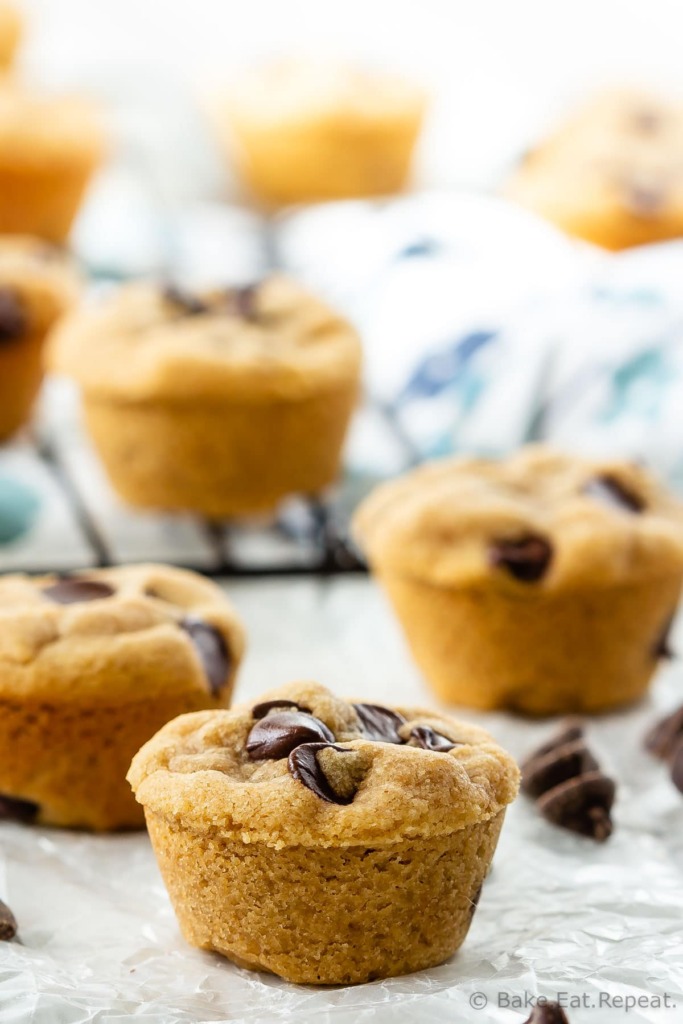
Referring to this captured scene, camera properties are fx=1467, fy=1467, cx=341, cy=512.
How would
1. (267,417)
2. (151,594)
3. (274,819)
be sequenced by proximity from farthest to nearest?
(267,417), (151,594), (274,819)

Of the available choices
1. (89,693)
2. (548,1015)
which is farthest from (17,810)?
(548,1015)

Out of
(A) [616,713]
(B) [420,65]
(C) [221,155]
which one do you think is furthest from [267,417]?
(B) [420,65]

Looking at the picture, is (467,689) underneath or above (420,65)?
underneath

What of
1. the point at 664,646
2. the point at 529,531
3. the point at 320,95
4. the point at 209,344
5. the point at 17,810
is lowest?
the point at 664,646

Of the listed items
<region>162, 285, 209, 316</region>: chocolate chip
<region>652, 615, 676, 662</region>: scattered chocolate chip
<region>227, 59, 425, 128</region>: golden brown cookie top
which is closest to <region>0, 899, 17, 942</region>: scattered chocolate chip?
<region>652, 615, 676, 662</region>: scattered chocolate chip

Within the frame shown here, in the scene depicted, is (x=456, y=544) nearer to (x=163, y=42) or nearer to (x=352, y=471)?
(x=352, y=471)

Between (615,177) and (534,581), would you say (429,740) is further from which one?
(615,177)
